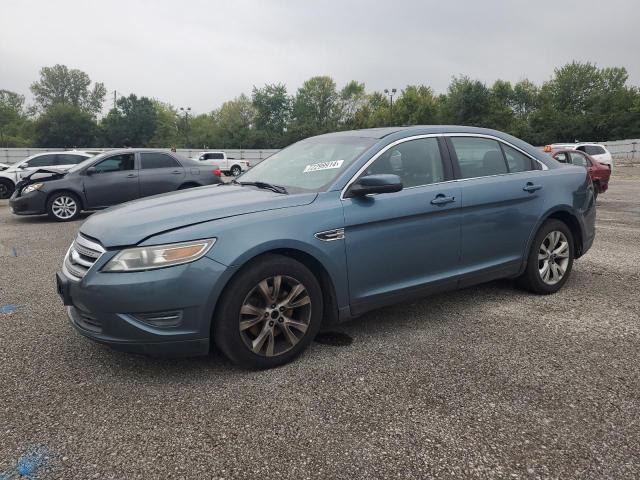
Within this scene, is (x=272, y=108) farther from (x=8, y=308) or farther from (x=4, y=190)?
(x=8, y=308)

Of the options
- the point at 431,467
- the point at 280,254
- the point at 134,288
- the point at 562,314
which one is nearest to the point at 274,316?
the point at 280,254

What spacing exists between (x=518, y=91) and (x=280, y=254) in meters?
72.0

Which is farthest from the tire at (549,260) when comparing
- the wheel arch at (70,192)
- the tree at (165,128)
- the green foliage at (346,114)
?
the tree at (165,128)

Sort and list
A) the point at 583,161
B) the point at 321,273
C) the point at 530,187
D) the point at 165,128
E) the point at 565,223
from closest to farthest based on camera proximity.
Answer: the point at 321,273, the point at 530,187, the point at 565,223, the point at 583,161, the point at 165,128

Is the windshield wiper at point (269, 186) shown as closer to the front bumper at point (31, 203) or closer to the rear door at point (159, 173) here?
the rear door at point (159, 173)

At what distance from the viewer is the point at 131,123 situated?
229ft

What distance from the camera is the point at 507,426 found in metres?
2.42

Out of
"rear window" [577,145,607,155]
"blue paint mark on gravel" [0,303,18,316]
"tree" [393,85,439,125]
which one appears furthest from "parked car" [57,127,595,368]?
"tree" [393,85,439,125]

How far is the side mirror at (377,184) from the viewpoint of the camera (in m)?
3.20

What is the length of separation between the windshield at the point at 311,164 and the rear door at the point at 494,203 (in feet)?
2.98

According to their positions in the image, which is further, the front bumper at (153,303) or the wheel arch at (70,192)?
the wheel arch at (70,192)

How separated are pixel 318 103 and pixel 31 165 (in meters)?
63.8

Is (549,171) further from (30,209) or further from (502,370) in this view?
(30,209)

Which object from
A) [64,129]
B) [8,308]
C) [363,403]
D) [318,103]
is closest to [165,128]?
[64,129]
